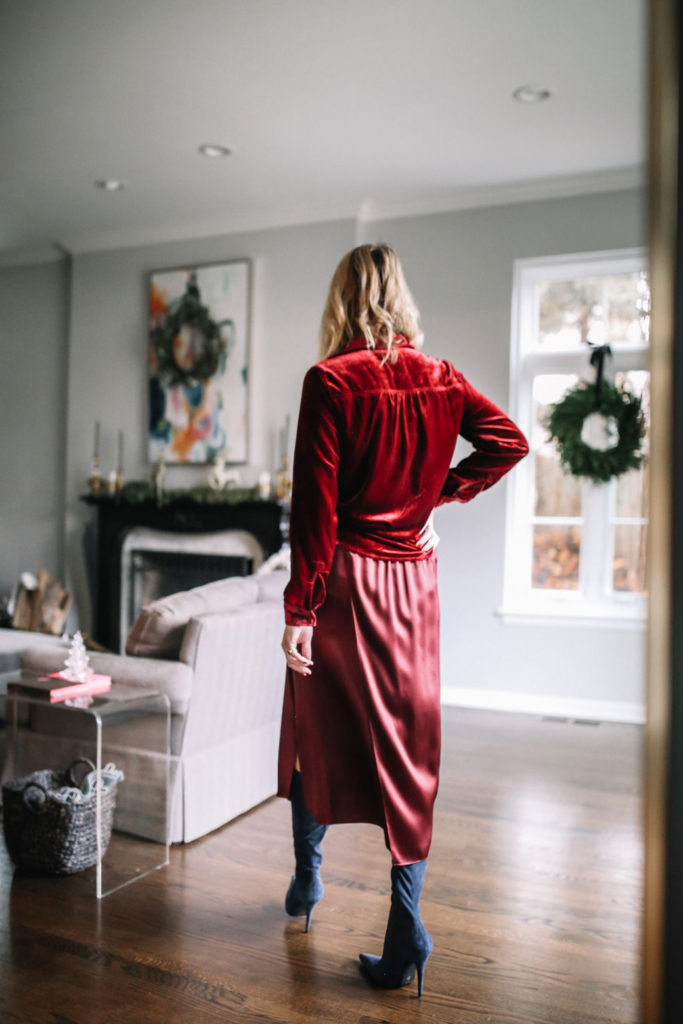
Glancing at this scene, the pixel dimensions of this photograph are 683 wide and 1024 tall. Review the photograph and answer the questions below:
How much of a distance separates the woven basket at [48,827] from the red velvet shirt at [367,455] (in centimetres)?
102

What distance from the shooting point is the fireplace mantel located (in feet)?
15.9

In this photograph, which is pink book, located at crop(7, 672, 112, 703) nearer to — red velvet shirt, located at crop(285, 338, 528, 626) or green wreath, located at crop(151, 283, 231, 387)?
red velvet shirt, located at crop(285, 338, 528, 626)

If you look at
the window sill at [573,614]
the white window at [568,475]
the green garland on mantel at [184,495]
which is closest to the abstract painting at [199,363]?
the green garland on mantel at [184,495]

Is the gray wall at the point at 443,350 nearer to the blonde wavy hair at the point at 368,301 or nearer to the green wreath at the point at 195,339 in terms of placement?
the green wreath at the point at 195,339

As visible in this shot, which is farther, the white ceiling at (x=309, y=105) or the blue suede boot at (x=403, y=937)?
the white ceiling at (x=309, y=105)

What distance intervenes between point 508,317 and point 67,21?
258 centimetres

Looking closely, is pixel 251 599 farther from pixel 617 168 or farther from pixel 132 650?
pixel 617 168

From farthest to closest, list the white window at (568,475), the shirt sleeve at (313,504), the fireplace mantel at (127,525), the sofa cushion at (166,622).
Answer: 1. the fireplace mantel at (127,525)
2. the white window at (568,475)
3. the sofa cushion at (166,622)
4. the shirt sleeve at (313,504)

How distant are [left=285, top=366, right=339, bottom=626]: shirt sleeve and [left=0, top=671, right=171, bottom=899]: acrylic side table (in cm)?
90

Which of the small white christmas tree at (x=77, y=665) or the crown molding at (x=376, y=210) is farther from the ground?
the crown molding at (x=376, y=210)

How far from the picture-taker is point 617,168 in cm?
419

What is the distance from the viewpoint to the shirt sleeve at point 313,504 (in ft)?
5.41

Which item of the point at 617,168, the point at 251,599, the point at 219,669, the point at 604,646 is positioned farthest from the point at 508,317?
the point at 219,669

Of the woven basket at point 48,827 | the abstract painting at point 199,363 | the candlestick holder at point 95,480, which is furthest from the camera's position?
the candlestick holder at point 95,480
